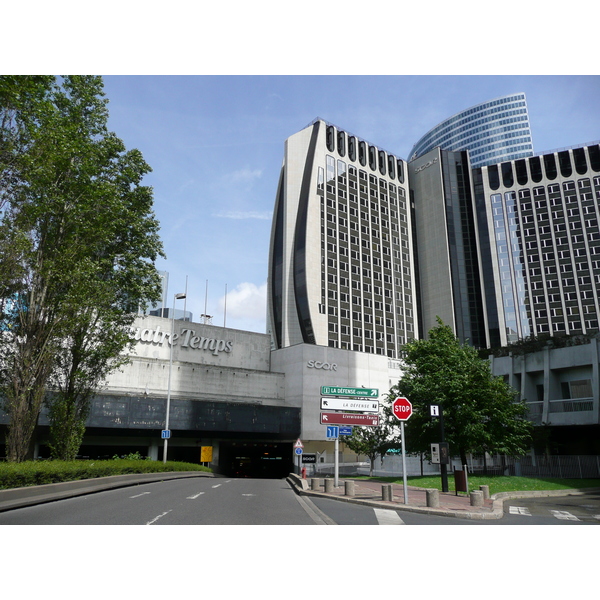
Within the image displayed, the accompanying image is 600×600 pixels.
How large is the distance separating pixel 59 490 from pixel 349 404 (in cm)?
1281

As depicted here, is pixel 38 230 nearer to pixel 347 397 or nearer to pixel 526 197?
pixel 347 397

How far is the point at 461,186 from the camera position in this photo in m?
103

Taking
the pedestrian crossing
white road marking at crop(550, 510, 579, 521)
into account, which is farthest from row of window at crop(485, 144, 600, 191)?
white road marking at crop(550, 510, 579, 521)

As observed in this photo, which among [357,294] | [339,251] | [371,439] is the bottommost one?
[371,439]

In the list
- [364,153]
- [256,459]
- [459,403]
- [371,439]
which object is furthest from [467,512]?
[364,153]

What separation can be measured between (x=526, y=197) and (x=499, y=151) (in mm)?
86085

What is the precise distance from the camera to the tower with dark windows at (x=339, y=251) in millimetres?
81250

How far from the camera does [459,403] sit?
3077 centimetres

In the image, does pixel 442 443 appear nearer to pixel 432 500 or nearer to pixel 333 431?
pixel 432 500

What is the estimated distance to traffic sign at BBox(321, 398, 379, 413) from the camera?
76.7 ft

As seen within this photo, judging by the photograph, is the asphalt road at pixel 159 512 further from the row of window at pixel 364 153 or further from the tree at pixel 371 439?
the row of window at pixel 364 153

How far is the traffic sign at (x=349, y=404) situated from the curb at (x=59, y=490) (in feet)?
34.8

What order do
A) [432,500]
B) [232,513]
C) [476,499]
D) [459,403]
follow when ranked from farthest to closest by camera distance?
[459,403] → [476,499] → [432,500] → [232,513]

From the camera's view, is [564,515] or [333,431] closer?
[564,515]
